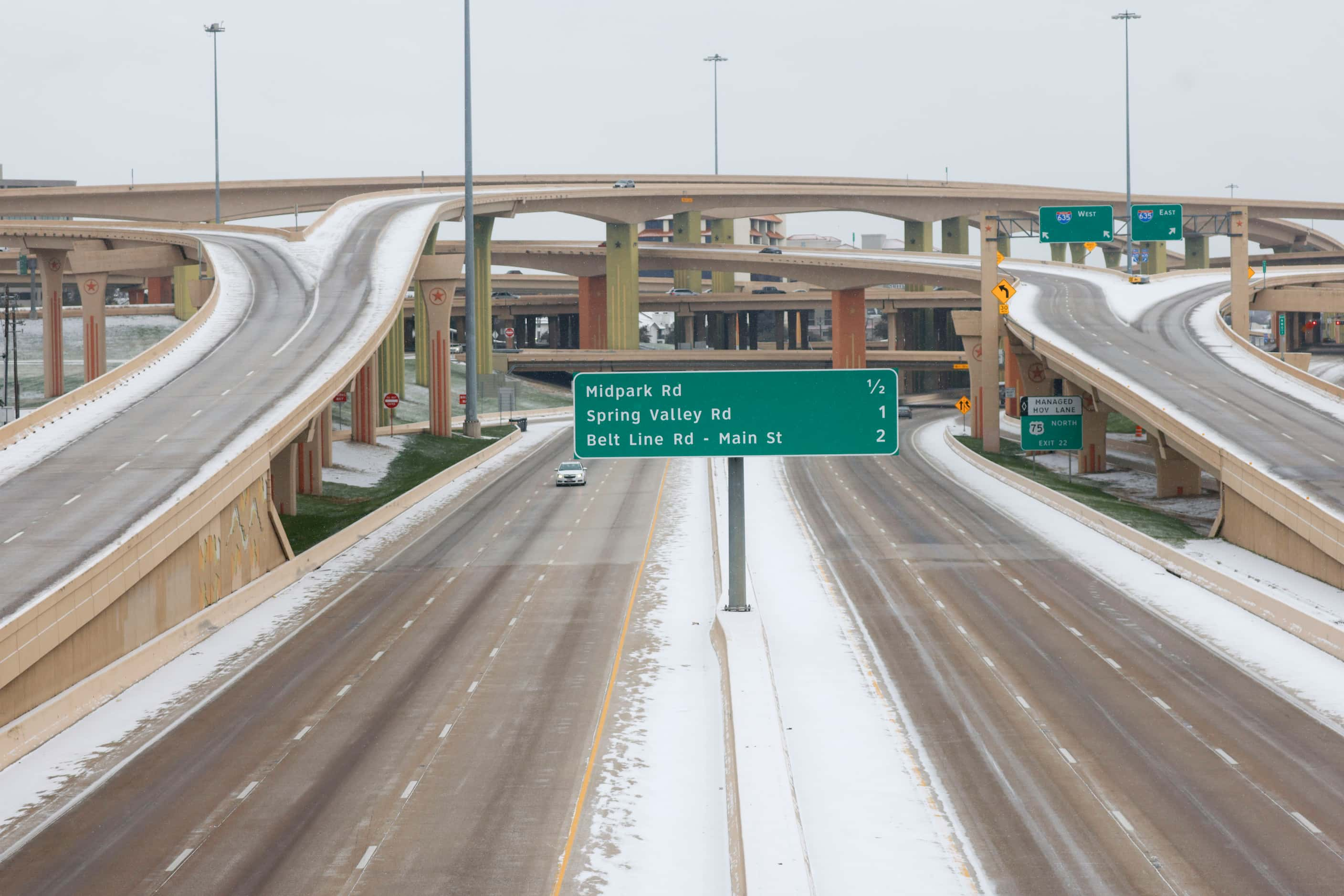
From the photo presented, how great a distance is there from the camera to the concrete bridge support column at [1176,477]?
2391 inches

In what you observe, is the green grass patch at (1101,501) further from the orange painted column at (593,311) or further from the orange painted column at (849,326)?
the orange painted column at (593,311)

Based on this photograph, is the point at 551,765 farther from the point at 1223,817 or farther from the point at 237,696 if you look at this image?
the point at 1223,817

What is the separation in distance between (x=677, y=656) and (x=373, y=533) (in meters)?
21.5

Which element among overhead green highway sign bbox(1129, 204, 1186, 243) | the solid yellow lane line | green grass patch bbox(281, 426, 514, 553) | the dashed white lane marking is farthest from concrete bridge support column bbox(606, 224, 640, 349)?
the dashed white lane marking

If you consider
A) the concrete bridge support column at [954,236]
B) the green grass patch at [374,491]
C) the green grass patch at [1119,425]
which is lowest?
the green grass patch at [374,491]

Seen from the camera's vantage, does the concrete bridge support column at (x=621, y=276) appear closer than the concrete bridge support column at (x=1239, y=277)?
No

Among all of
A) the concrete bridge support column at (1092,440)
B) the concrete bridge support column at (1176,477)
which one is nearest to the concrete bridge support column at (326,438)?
the concrete bridge support column at (1176,477)

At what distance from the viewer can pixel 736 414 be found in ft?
100

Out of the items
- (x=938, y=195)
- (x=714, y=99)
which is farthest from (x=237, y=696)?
(x=714, y=99)

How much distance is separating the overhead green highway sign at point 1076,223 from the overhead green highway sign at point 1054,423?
1058 inches

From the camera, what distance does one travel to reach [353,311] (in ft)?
199

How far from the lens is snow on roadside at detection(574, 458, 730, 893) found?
56.6 ft

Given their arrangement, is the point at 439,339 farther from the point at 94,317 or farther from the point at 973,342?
the point at 973,342

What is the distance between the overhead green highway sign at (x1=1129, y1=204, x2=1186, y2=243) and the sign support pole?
6114 centimetres
